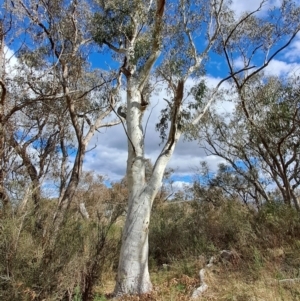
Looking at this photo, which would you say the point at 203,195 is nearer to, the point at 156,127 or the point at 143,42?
the point at 156,127

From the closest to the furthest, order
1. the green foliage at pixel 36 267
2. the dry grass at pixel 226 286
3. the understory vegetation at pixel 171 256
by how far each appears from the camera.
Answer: the green foliage at pixel 36 267
the understory vegetation at pixel 171 256
the dry grass at pixel 226 286

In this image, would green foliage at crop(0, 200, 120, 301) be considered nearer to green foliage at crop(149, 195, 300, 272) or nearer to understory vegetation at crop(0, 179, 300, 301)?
understory vegetation at crop(0, 179, 300, 301)

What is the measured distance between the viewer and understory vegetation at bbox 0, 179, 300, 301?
A: 4.95m

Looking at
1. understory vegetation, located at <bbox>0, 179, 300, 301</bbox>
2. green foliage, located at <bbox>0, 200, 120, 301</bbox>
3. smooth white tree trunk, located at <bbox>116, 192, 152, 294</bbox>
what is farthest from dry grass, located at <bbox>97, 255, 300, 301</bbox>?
green foliage, located at <bbox>0, 200, 120, 301</bbox>

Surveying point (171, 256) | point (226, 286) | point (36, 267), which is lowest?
point (226, 286)

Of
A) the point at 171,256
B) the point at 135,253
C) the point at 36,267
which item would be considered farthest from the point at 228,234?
the point at 36,267

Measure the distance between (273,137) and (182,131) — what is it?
4.28 m

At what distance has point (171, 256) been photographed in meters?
8.79

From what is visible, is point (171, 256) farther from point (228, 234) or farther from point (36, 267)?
point (36, 267)

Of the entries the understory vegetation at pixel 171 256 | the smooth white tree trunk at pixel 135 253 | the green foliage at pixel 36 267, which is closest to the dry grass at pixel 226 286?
the understory vegetation at pixel 171 256

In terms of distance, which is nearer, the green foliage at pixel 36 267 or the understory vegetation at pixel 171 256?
the green foliage at pixel 36 267

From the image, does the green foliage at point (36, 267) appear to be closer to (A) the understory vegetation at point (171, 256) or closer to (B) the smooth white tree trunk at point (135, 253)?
(A) the understory vegetation at point (171, 256)

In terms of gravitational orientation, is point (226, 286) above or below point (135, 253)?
below

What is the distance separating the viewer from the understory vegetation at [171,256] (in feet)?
16.2
